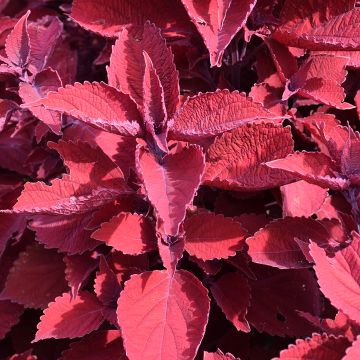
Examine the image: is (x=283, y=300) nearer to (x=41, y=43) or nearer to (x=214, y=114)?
(x=214, y=114)

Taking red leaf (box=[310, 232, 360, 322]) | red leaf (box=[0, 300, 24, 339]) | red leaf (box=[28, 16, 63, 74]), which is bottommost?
red leaf (box=[0, 300, 24, 339])

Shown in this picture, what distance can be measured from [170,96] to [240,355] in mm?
534

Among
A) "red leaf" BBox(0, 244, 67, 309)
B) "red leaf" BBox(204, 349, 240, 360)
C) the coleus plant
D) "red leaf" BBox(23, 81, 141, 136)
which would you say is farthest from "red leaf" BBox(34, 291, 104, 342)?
"red leaf" BBox(23, 81, 141, 136)

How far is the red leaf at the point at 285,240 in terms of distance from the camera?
Answer: 98cm

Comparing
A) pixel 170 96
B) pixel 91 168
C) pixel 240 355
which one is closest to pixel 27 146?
pixel 91 168

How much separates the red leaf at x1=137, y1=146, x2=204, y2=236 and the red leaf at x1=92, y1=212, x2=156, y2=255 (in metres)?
0.11

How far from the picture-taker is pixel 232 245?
3.27 feet

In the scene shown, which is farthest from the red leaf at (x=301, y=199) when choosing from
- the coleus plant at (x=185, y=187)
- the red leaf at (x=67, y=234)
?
the red leaf at (x=67, y=234)

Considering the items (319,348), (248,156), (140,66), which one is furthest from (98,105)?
(319,348)

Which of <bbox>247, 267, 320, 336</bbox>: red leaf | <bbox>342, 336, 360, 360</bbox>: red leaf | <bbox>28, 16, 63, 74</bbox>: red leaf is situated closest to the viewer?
<bbox>342, 336, 360, 360</bbox>: red leaf

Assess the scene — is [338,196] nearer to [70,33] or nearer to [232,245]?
[232,245]

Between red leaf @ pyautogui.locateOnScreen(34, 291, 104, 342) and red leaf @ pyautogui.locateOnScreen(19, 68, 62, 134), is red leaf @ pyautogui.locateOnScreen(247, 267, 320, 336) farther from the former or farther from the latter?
red leaf @ pyautogui.locateOnScreen(19, 68, 62, 134)

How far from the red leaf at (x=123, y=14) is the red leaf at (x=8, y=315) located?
0.58 m

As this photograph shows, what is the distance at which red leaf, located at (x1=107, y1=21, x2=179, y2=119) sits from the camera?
993 mm
